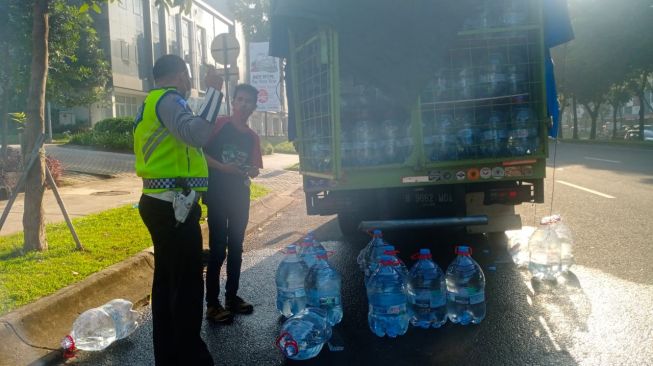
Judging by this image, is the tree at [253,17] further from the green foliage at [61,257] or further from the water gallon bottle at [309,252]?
the water gallon bottle at [309,252]

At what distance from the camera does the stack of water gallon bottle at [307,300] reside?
3789mm

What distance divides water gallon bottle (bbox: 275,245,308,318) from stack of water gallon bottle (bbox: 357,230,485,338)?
0.60m

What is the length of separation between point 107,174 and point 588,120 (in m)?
99.7

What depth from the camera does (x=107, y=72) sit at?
29.8 m

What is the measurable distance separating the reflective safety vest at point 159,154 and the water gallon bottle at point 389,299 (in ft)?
5.28

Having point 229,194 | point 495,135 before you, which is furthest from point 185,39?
point 229,194

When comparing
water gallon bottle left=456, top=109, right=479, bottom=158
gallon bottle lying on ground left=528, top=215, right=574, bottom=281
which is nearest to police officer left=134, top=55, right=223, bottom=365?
water gallon bottle left=456, top=109, right=479, bottom=158

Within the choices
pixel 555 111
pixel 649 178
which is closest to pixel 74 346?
pixel 555 111

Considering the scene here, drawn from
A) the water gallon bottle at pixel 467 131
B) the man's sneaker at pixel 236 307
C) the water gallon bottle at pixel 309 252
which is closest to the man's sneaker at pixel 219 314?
the man's sneaker at pixel 236 307

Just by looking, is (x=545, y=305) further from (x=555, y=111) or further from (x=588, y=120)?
(x=588, y=120)

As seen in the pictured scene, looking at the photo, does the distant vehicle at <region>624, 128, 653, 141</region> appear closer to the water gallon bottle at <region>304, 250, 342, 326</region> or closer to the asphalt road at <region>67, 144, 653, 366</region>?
the asphalt road at <region>67, 144, 653, 366</region>

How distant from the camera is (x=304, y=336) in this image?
12.5 ft

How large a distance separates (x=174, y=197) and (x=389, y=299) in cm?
176

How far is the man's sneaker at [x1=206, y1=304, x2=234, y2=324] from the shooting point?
4.53 m
